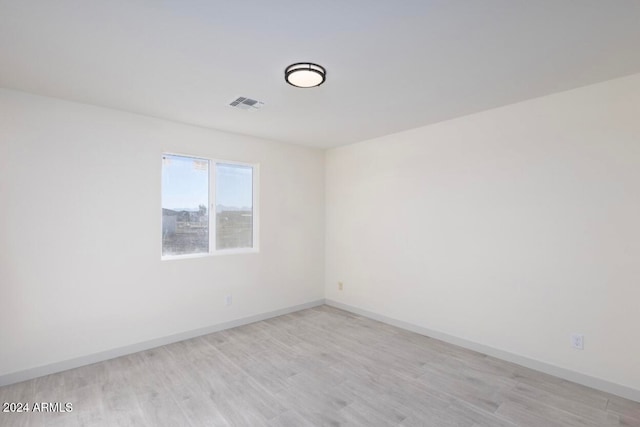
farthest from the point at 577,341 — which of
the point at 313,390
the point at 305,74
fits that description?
the point at 305,74

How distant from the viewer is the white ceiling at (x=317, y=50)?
5.44 ft

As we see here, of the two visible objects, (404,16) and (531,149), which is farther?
(531,149)

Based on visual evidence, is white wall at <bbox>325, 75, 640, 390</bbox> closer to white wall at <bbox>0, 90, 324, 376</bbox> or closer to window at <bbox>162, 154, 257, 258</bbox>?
window at <bbox>162, 154, 257, 258</bbox>

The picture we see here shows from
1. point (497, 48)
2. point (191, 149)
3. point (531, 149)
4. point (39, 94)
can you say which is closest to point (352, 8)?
point (497, 48)

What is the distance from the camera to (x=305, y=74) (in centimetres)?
228

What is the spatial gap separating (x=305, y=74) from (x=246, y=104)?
3.12ft

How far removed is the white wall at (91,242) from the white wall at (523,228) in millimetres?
2129

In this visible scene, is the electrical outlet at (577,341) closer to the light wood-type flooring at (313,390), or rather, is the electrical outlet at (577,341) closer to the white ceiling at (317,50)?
the light wood-type flooring at (313,390)

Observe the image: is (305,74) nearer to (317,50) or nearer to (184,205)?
(317,50)

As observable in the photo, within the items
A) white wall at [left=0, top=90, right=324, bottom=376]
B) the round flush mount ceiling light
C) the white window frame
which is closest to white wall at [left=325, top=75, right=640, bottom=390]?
the white window frame

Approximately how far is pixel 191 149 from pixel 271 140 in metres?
1.17

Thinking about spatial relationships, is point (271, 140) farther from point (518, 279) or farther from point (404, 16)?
point (518, 279)

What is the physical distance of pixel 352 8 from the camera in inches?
64.6

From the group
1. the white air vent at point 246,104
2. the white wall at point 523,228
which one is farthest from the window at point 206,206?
the white wall at point 523,228
